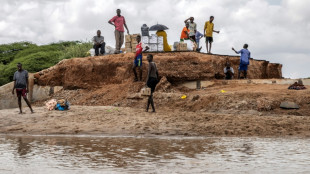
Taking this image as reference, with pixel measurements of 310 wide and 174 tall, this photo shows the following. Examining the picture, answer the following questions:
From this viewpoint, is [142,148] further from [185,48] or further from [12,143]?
[185,48]

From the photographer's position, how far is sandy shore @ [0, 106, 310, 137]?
37.6 ft

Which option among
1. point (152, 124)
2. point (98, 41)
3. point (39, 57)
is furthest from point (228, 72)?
point (39, 57)

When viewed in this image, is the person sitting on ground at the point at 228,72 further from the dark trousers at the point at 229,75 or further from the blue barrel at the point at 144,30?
the blue barrel at the point at 144,30

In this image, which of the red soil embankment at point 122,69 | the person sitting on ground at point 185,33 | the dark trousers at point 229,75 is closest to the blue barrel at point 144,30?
the red soil embankment at point 122,69

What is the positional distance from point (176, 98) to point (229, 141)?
235 inches

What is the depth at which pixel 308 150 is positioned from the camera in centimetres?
852

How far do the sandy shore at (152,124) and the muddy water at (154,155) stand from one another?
91cm

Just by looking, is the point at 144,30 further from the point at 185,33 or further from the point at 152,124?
the point at 152,124

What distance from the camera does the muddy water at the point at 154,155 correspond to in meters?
6.67

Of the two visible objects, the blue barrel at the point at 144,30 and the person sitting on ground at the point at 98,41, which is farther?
the person sitting on ground at the point at 98,41

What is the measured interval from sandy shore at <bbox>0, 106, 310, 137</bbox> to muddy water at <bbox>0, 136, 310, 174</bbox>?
2.99ft

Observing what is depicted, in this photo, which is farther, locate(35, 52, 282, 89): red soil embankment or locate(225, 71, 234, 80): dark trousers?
locate(225, 71, 234, 80): dark trousers

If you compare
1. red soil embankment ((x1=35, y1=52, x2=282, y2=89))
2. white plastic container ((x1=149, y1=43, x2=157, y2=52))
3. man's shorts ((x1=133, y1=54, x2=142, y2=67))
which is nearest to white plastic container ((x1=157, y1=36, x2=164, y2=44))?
white plastic container ((x1=149, y1=43, x2=157, y2=52))

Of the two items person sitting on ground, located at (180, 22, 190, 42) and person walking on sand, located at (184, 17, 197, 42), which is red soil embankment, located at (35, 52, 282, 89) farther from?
person sitting on ground, located at (180, 22, 190, 42)
